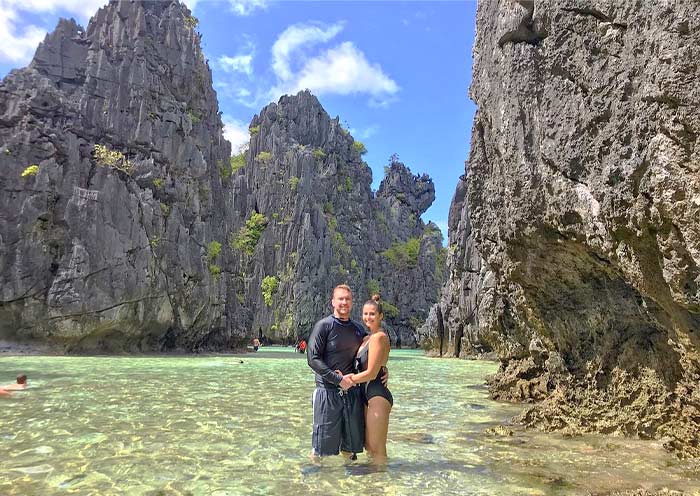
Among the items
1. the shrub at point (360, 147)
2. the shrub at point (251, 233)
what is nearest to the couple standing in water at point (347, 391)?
the shrub at point (251, 233)

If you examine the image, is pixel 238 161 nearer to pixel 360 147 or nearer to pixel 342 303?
pixel 360 147

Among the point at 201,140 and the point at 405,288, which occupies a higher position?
the point at 201,140

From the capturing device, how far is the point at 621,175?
6.12m

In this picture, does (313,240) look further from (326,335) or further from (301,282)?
(326,335)

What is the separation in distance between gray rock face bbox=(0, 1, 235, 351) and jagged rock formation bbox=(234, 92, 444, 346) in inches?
965

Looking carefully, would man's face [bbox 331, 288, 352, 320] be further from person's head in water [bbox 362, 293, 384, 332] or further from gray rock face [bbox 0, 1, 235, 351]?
gray rock face [bbox 0, 1, 235, 351]

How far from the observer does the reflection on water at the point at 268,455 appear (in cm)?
464

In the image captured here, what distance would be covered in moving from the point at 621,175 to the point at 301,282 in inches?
2494

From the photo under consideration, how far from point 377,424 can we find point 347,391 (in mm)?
470

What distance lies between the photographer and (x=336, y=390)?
17.2 feet

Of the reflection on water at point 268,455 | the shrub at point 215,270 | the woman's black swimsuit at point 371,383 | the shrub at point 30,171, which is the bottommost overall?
the reflection on water at point 268,455

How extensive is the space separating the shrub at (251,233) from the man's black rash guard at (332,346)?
Result: 221 feet

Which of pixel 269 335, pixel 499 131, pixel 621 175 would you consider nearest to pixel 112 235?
pixel 499 131

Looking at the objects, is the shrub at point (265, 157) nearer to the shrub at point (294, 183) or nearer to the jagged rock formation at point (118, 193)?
the shrub at point (294, 183)
